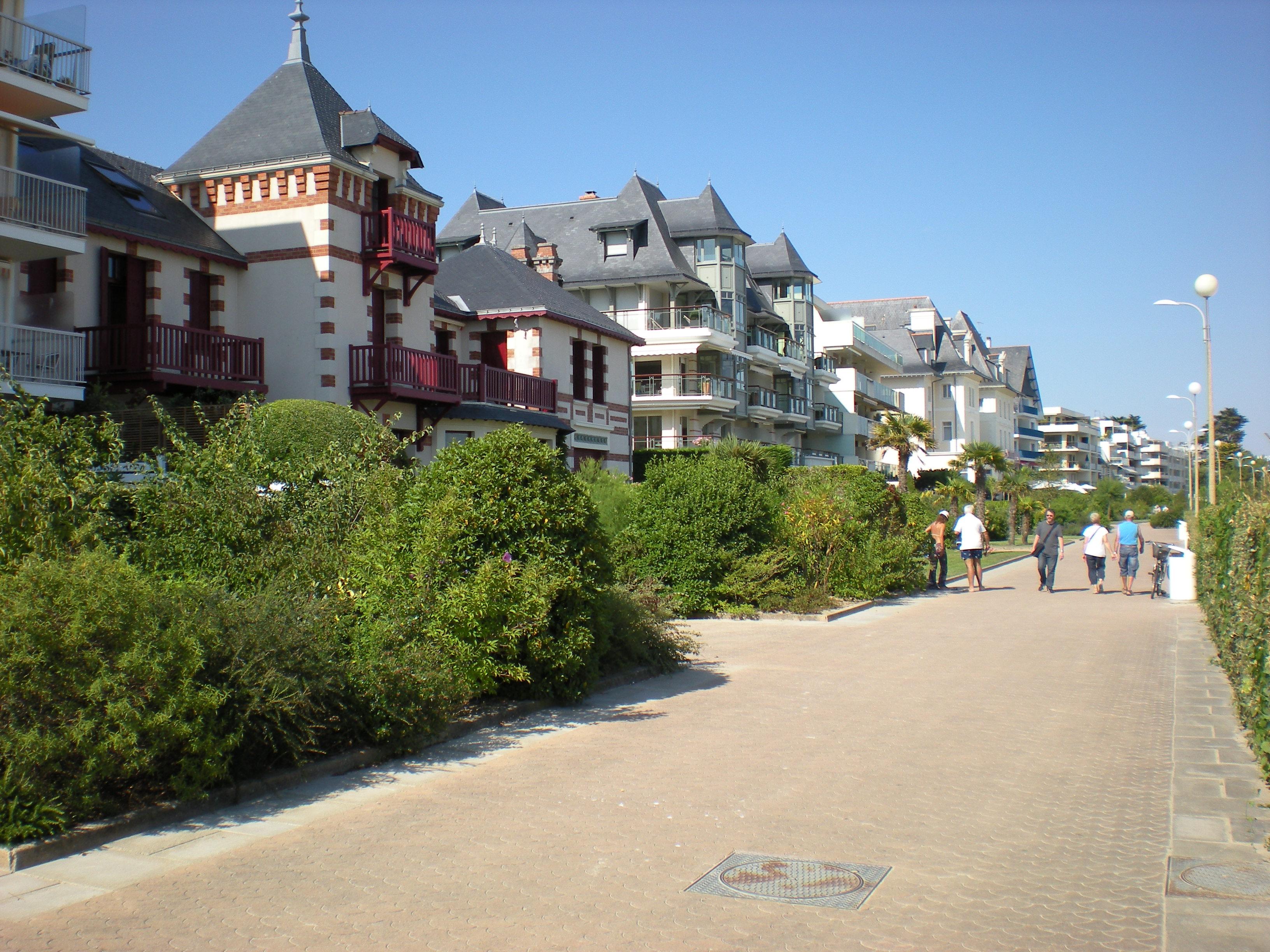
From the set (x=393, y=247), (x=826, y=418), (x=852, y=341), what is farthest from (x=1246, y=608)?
(x=852, y=341)

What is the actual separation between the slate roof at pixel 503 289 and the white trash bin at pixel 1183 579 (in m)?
17.8

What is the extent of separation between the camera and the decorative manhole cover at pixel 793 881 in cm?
521

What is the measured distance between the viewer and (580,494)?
1016cm

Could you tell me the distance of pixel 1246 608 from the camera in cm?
819

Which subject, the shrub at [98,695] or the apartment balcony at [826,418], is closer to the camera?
the shrub at [98,695]

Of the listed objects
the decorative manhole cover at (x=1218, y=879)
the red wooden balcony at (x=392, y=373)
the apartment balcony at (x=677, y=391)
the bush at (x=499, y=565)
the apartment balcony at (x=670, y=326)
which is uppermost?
the apartment balcony at (x=670, y=326)

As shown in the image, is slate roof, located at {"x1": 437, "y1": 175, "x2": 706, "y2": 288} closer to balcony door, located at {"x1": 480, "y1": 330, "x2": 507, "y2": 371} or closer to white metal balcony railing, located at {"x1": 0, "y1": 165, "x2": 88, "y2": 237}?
balcony door, located at {"x1": 480, "y1": 330, "x2": 507, "y2": 371}

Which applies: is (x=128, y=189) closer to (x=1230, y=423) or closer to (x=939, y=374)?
Answer: (x=939, y=374)

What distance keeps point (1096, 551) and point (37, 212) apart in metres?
21.5

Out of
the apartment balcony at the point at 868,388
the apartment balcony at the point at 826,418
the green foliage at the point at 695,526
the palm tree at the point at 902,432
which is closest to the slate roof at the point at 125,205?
the green foliage at the point at 695,526

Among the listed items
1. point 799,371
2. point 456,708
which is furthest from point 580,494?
point 799,371

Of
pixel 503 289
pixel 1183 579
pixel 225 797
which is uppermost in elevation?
pixel 503 289

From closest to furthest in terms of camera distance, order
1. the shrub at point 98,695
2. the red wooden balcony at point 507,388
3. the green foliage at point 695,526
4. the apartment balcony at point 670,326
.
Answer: the shrub at point 98,695 → the green foliage at point 695,526 → the red wooden balcony at point 507,388 → the apartment balcony at point 670,326

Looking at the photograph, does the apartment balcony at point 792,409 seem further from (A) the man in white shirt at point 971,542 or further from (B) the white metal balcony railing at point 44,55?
(B) the white metal balcony railing at point 44,55
